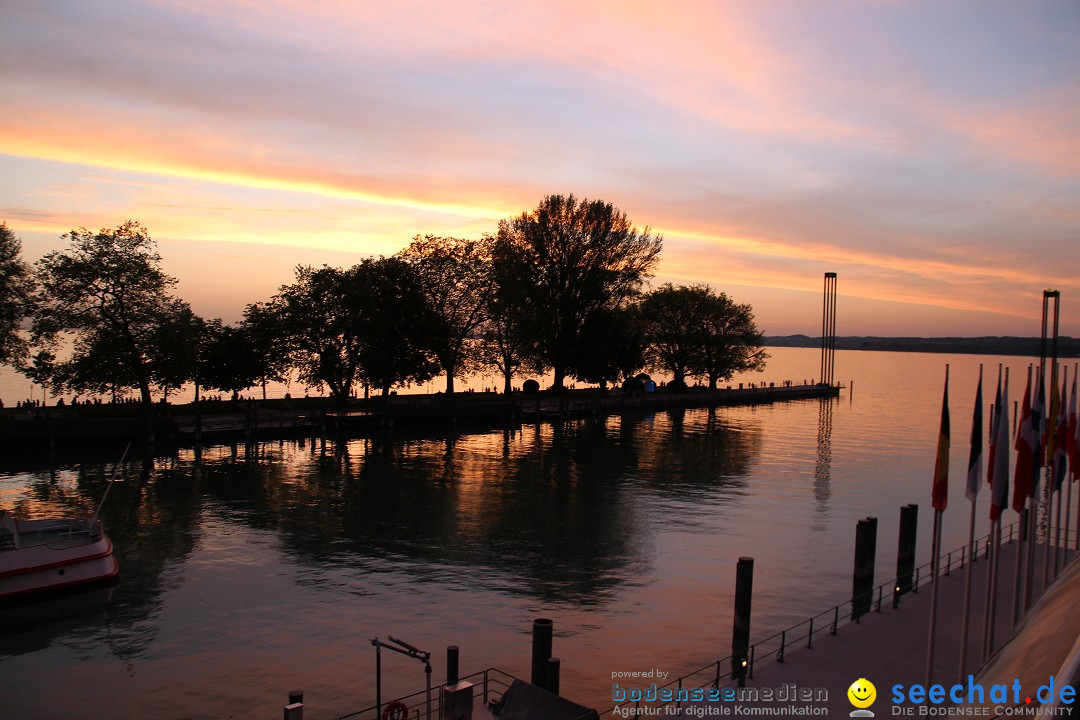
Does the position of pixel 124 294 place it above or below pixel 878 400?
above

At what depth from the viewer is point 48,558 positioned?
84.9 ft

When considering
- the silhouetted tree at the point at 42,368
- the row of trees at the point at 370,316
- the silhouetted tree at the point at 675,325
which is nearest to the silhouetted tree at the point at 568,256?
the row of trees at the point at 370,316

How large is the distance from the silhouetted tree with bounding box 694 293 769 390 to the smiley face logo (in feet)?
346

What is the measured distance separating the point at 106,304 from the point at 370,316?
23547mm

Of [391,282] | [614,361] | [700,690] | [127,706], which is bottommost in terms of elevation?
[127,706]

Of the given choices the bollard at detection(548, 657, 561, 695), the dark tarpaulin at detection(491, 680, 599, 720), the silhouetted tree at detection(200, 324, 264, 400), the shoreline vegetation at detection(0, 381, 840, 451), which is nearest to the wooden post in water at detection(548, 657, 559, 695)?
the bollard at detection(548, 657, 561, 695)

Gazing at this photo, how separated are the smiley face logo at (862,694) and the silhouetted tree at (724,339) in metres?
105

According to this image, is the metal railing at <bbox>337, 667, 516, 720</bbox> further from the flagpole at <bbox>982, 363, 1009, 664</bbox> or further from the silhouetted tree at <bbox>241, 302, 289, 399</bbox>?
the silhouetted tree at <bbox>241, 302, 289, 399</bbox>

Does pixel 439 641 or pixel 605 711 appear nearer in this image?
pixel 605 711

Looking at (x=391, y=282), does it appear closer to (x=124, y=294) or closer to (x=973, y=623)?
(x=124, y=294)

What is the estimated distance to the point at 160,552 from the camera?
30.7m

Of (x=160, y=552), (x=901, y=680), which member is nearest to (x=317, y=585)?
(x=160, y=552)

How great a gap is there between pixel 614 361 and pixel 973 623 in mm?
84734

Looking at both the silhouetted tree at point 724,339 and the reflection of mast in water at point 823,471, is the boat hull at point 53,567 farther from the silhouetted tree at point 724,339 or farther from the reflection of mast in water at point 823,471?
the silhouetted tree at point 724,339
